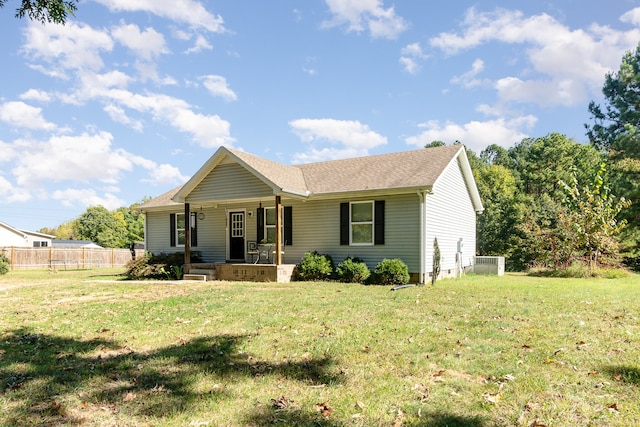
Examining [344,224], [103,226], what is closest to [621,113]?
[344,224]

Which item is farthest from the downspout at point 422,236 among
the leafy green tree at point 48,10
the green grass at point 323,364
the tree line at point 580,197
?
the leafy green tree at point 48,10

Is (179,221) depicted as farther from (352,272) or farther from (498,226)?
(498,226)

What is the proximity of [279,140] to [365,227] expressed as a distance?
684cm

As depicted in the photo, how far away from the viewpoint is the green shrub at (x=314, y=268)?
43.4 ft

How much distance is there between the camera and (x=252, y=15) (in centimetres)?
1247

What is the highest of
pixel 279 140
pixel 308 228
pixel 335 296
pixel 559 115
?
pixel 559 115

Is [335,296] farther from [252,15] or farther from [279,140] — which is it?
[279,140]

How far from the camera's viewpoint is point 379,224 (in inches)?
527

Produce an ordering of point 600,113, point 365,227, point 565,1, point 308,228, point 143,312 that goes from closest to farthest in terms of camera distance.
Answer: point 143,312
point 565,1
point 365,227
point 308,228
point 600,113

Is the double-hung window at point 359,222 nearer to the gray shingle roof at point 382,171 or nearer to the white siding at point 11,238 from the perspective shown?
the gray shingle roof at point 382,171

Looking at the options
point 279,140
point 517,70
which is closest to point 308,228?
point 279,140

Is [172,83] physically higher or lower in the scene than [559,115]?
lower

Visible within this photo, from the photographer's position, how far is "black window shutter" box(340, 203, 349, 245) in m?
13.9

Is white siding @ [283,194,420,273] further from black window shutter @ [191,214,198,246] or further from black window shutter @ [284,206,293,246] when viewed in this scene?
black window shutter @ [191,214,198,246]
